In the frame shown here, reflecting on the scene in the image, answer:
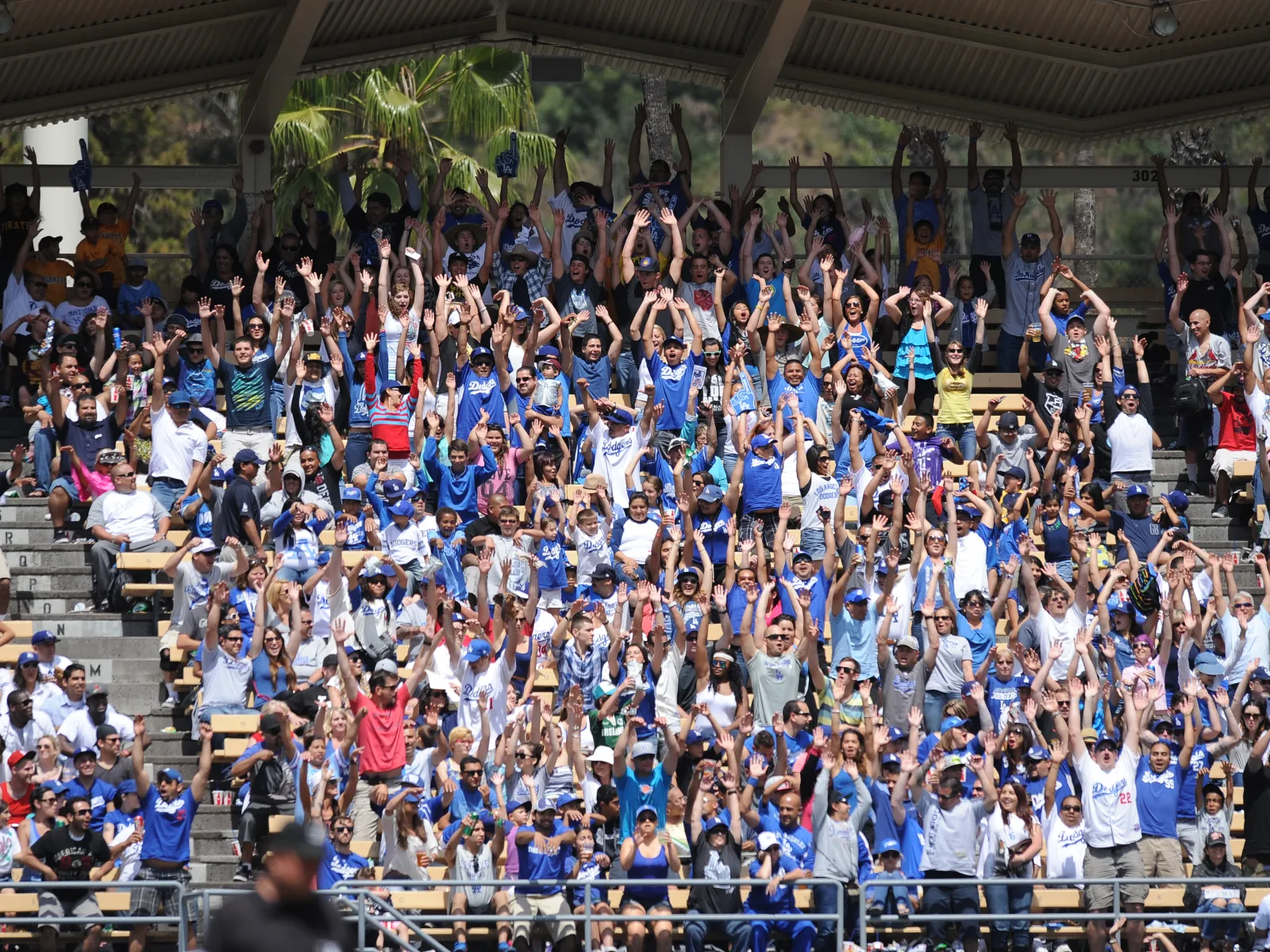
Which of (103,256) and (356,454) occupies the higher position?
(103,256)

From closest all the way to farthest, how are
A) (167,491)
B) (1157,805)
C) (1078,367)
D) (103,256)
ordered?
1. (1157,805)
2. (167,491)
3. (1078,367)
4. (103,256)

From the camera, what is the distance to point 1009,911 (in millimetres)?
15484

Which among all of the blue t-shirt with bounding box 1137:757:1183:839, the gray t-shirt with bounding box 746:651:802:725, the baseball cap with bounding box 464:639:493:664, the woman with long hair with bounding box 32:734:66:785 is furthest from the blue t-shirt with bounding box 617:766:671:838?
the woman with long hair with bounding box 32:734:66:785

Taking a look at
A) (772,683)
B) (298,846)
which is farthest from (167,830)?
(298,846)

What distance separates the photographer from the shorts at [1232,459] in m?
19.7

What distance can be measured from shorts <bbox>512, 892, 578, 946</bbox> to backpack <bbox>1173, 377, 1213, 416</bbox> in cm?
832

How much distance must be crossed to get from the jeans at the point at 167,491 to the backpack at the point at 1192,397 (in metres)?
9.19

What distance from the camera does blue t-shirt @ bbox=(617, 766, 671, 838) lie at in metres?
15.7

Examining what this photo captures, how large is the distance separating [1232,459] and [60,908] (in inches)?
438

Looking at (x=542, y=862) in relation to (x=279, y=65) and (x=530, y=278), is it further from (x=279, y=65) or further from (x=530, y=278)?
(x=279, y=65)

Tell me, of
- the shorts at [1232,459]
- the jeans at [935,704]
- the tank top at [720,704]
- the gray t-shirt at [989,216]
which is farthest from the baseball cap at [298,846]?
the gray t-shirt at [989,216]

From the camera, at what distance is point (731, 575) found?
56.4ft

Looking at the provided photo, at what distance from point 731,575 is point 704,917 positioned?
388 cm

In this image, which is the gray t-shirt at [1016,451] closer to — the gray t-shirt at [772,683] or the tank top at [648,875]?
the gray t-shirt at [772,683]
